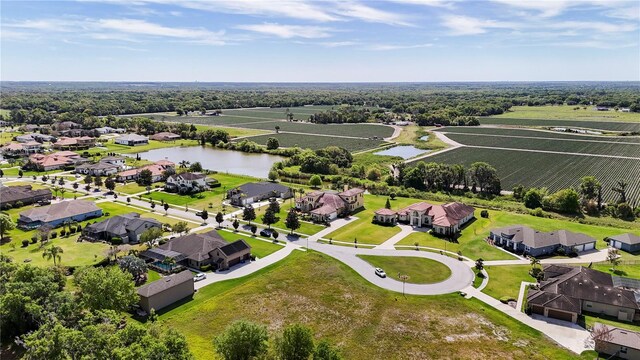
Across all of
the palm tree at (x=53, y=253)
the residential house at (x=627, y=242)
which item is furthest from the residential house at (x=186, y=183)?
the residential house at (x=627, y=242)

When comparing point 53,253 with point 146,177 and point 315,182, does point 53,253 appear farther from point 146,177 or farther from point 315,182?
point 315,182

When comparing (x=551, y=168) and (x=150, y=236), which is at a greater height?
(x=551, y=168)

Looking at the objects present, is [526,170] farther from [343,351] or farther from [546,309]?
[343,351]

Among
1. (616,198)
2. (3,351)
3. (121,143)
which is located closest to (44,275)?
(3,351)

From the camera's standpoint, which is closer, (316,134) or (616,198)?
(616,198)

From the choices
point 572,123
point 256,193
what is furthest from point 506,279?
point 572,123

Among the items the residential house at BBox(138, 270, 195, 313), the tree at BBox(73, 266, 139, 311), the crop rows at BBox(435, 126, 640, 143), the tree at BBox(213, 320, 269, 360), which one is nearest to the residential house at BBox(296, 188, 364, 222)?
the residential house at BBox(138, 270, 195, 313)

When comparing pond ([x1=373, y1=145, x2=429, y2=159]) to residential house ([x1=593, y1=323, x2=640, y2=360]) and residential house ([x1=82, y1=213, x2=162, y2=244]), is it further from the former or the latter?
residential house ([x1=593, y1=323, x2=640, y2=360])
